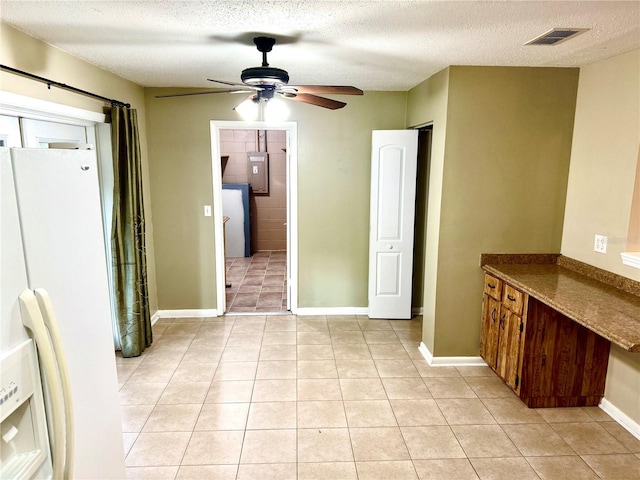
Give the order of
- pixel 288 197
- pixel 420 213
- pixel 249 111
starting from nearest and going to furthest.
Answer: pixel 249 111
pixel 288 197
pixel 420 213

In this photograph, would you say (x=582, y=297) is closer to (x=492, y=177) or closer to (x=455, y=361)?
(x=492, y=177)

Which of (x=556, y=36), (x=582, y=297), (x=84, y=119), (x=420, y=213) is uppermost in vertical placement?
(x=556, y=36)

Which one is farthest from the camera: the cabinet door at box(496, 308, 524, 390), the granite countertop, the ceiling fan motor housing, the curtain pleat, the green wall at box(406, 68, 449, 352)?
the curtain pleat

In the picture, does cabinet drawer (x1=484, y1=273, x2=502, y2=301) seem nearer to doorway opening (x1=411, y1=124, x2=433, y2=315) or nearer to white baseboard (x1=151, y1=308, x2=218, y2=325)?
doorway opening (x1=411, y1=124, x2=433, y2=315)

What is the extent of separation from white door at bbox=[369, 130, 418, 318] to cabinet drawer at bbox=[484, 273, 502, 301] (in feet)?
3.76

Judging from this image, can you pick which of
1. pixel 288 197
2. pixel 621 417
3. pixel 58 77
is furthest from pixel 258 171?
pixel 621 417

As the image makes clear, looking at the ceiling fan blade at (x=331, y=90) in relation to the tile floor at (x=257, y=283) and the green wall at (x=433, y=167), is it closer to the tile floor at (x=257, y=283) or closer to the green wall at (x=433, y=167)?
the green wall at (x=433, y=167)

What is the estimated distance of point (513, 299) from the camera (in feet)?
9.65

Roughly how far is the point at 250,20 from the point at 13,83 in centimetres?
137

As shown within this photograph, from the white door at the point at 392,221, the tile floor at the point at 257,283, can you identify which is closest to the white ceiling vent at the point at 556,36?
the white door at the point at 392,221

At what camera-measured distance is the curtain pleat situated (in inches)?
135

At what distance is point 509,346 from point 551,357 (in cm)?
27

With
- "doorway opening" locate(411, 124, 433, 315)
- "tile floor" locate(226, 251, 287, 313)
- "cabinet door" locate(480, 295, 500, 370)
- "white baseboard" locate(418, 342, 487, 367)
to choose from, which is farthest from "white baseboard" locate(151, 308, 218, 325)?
"cabinet door" locate(480, 295, 500, 370)

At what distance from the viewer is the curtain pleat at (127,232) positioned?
342cm
